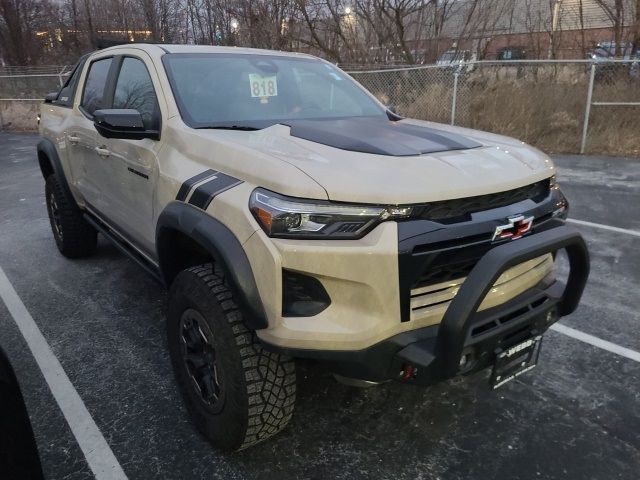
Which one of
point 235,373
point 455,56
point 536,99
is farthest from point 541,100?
point 235,373

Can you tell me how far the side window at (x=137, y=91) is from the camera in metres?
2.91

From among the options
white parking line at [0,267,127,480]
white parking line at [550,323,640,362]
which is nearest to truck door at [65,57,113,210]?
white parking line at [0,267,127,480]

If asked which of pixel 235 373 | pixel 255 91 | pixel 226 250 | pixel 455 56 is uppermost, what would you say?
pixel 455 56

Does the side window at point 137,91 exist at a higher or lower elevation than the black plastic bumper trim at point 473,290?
higher

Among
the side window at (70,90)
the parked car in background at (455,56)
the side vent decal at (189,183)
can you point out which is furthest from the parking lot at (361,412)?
the parked car in background at (455,56)

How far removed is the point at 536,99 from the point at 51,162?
9370mm

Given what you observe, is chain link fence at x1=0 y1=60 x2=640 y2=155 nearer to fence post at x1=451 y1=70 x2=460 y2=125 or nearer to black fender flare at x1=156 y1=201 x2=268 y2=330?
fence post at x1=451 y1=70 x2=460 y2=125

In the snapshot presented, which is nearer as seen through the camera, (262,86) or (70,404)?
(70,404)

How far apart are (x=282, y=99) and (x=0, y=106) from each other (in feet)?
59.6

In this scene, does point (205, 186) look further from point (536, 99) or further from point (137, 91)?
point (536, 99)

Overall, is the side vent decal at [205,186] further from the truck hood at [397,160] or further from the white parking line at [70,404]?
the white parking line at [70,404]

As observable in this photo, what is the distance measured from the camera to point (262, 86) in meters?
3.15

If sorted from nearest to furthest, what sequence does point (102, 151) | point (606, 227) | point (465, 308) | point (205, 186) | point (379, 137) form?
1. point (465, 308)
2. point (205, 186)
3. point (379, 137)
4. point (102, 151)
5. point (606, 227)

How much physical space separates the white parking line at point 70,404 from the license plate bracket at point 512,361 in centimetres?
164
